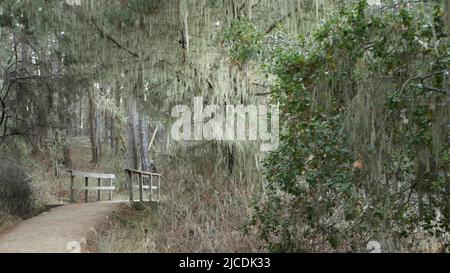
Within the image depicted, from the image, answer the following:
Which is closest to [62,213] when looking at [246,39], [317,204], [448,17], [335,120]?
[246,39]

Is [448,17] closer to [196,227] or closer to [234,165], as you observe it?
[196,227]

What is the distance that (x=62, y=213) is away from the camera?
33.8 feet

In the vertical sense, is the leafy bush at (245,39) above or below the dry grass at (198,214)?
above

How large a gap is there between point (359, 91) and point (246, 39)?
362cm

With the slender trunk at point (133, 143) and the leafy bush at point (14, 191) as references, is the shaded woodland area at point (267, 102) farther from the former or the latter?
the slender trunk at point (133, 143)

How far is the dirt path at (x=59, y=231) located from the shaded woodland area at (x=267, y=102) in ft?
1.25

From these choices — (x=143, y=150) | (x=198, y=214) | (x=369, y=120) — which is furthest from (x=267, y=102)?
(x=143, y=150)

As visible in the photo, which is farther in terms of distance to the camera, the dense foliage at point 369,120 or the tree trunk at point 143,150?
the tree trunk at point 143,150

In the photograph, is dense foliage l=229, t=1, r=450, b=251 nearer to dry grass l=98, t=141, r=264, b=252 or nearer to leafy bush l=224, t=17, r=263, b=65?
dry grass l=98, t=141, r=264, b=252

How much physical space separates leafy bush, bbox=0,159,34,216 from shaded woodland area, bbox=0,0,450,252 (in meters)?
0.03

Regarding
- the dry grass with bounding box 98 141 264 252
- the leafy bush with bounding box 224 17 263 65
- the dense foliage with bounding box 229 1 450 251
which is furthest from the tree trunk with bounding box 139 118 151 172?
the dense foliage with bounding box 229 1 450 251

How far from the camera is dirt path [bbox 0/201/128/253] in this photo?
714 centimetres

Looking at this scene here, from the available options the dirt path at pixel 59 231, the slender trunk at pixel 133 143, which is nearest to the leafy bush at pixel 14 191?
the dirt path at pixel 59 231

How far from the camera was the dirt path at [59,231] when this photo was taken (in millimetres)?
7145
